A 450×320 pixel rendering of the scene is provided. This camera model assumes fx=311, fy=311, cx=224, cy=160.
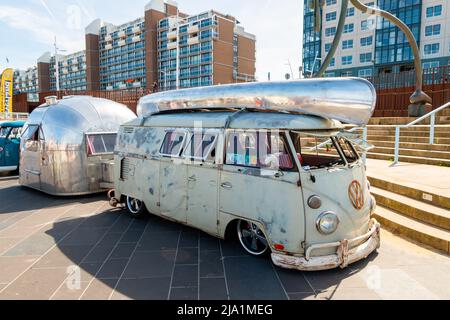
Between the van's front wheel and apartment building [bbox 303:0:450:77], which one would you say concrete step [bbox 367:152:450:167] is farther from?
apartment building [bbox 303:0:450:77]

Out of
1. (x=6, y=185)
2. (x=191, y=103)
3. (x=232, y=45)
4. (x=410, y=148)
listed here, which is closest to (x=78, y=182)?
(x=6, y=185)

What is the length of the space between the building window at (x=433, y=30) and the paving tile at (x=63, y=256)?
5714cm

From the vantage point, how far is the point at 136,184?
6.59 m

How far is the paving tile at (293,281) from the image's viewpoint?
3828 millimetres

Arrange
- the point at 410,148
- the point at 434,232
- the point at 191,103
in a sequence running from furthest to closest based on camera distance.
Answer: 1. the point at 410,148
2. the point at 191,103
3. the point at 434,232

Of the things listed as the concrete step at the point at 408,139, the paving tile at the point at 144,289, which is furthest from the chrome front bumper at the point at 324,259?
the concrete step at the point at 408,139

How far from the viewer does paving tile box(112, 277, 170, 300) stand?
370 cm

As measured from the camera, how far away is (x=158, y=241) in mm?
5465

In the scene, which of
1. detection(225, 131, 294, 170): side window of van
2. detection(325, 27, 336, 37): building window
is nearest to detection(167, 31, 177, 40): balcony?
detection(325, 27, 336, 37): building window

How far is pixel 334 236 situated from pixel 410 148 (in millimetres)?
7915

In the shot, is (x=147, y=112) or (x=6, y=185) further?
(x=6, y=185)

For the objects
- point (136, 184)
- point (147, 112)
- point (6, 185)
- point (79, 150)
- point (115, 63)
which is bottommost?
point (6, 185)

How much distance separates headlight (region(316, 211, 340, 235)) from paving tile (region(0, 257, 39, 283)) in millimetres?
4142

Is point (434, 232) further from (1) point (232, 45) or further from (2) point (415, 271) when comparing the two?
(1) point (232, 45)
